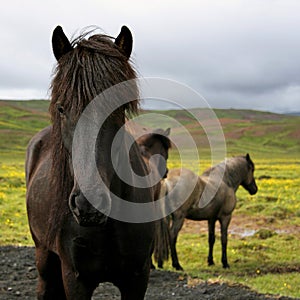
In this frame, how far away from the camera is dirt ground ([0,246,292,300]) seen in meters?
6.15

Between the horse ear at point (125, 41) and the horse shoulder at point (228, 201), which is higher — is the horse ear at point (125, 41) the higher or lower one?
the higher one

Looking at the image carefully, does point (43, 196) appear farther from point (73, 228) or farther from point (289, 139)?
point (289, 139)

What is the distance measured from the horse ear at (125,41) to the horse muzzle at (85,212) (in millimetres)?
1067

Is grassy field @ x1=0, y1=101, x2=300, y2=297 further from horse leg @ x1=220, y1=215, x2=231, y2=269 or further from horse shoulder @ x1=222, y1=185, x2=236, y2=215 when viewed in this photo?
horse shoulder @ x1=222, y1=185, x2=236, y2=215

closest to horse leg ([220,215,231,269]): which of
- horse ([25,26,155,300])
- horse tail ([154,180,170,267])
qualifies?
horse tail ([154,180,170,267])

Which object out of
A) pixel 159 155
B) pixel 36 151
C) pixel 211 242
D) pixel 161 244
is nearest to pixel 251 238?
pixel 211 242

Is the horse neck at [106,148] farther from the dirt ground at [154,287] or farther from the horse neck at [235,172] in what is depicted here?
the horse neck at [235,172]

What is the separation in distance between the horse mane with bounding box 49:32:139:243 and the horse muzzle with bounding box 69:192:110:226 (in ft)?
1.58

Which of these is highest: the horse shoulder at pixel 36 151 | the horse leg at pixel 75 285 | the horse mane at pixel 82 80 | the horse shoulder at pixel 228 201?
the horse mane at pixel 82 80

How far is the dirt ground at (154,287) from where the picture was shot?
242 inches

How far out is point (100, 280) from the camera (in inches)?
125

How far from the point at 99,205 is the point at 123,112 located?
67cm

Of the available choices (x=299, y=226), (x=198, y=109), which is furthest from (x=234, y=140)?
(x=198, y=109)

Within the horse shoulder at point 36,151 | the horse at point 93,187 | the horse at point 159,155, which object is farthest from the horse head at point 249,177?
the horse at point 93,187
